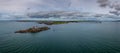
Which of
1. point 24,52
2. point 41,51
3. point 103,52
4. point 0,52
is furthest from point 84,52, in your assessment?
point 0,52

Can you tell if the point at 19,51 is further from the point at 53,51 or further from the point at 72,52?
the point at 72,52

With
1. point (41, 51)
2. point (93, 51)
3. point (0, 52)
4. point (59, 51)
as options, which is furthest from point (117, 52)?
point (0, 52)

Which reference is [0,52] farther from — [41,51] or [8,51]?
[41,51]

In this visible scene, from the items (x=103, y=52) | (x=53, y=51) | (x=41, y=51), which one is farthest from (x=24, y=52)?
(x=103, y=52)

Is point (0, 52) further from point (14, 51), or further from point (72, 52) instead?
point (72, 52)

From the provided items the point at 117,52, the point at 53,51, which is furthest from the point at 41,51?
the point at 117,52

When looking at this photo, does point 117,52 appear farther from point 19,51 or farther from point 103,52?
point 19,51
